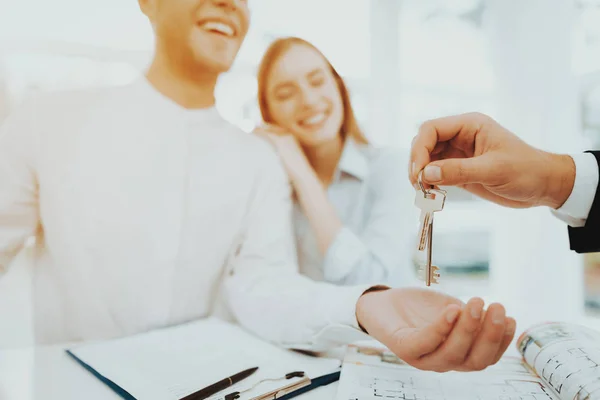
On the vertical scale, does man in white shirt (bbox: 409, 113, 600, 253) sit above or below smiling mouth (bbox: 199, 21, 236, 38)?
below

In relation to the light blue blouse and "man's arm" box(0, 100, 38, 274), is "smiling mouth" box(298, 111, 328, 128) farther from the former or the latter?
"man's arm" box(0, 100, 38, 274)

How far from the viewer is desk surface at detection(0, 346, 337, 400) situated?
27.2 inches

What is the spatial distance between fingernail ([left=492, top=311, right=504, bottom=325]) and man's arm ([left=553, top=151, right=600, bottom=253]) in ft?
1.05

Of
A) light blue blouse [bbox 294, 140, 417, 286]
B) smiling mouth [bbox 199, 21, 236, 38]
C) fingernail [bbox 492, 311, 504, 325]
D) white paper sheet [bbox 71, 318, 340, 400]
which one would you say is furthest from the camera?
light blue blouse [bbox 294, 140, 417, 286]

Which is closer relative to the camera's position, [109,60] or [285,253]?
[109,60]

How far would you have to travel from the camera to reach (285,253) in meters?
1.05

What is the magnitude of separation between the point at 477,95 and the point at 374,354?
865 mm

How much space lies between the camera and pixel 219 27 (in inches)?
39.0

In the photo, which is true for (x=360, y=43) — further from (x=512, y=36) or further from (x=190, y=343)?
(x=190, y=343)

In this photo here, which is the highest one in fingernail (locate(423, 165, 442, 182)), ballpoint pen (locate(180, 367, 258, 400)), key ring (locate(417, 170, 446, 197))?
fingernail (locate(423, 165, 442, 182))

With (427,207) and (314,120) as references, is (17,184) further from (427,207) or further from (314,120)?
(427,207)

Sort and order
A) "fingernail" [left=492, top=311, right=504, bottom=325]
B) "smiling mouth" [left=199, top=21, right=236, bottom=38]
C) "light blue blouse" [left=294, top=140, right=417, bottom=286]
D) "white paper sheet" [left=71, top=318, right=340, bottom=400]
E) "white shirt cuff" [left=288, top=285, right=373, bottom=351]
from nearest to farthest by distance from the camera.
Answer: "fingernail" [left=492, top=311, right=504, bottom=325]
"white paper sheet" [left=71, top=318, right=340, bottom=400]
"white shirt cuff" [left=288, top=285, right=373, bottom=351]
"smiling mouth" [left=199, top=21, right=236, bottom=38]
"light blue blouse" [left=294, top=140, right=417, bottom=286]

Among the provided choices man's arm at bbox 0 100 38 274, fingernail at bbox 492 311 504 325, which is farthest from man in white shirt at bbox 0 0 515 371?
fingernail at bbox 492 311 504 325

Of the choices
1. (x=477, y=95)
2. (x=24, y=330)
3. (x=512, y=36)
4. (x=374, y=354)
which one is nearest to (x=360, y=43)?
(x=477, y=95)
